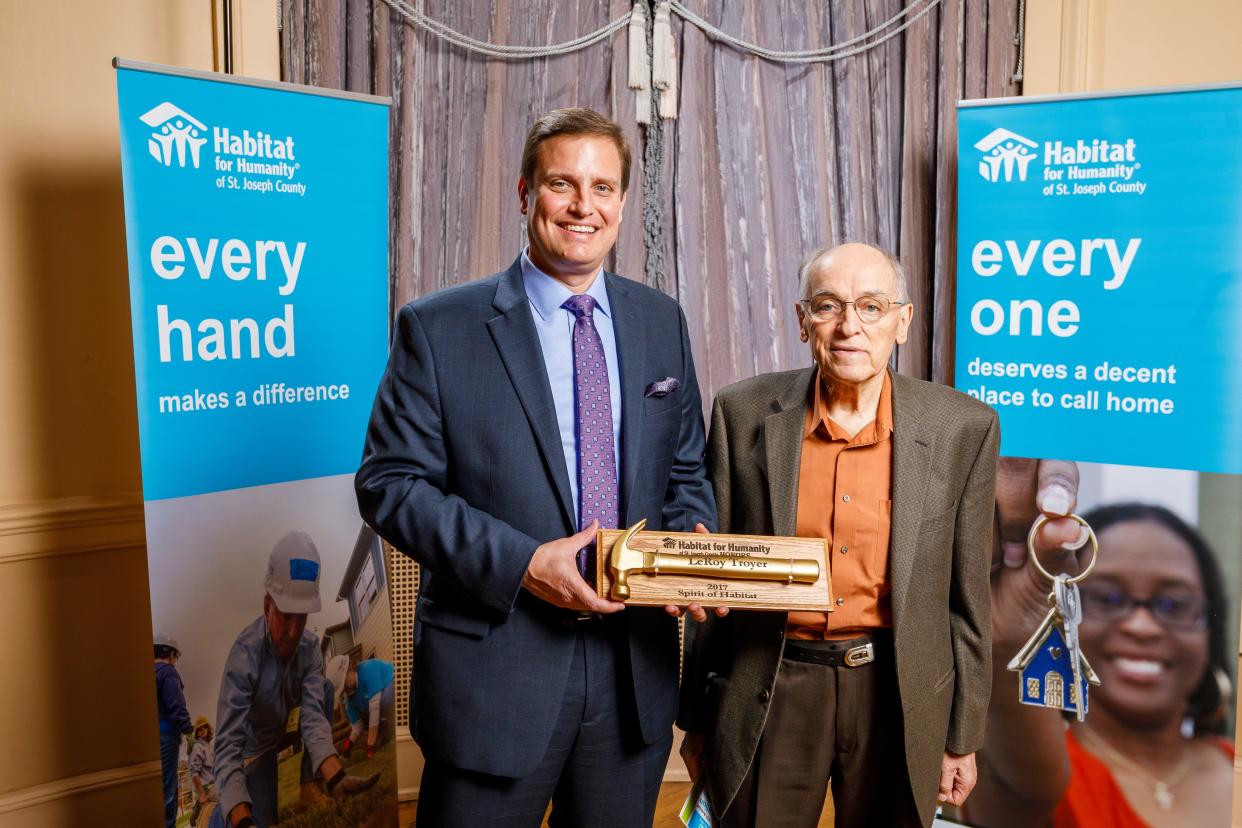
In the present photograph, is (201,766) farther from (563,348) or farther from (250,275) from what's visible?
(563,348)

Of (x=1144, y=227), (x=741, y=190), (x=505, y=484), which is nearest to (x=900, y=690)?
(x=505, y=484)

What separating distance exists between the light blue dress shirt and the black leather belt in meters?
0.44

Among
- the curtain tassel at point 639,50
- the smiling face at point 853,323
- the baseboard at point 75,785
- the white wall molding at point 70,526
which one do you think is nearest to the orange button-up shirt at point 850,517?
the smiling face at point 853,323

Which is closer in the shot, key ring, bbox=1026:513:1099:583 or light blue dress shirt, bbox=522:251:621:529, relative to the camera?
light blue dress shirt, bbox=522:251:621:529

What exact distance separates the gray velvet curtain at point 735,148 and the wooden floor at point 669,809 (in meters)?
1.39

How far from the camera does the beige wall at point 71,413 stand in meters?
2.79

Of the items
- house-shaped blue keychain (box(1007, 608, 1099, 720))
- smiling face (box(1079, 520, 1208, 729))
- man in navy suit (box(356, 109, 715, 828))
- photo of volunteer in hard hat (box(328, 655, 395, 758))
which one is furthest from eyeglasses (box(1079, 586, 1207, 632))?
photo of volunteer in hard hat (box(328, 655, 395, 758))

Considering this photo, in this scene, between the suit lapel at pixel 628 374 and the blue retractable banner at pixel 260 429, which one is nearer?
the suit lapel at pixel 628 374

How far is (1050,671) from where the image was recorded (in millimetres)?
2998

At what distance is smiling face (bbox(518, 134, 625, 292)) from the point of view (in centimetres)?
172

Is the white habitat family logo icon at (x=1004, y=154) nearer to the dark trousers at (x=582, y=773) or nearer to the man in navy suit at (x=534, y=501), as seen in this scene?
the man in navy suit at (x=534, y=501)

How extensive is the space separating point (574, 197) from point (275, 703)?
1790mm

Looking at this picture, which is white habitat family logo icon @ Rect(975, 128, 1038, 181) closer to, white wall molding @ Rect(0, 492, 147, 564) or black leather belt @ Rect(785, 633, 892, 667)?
black leather belt @ Rect(785, 633, 892, 667)

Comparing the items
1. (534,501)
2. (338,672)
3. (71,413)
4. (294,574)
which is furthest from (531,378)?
(71,413)
